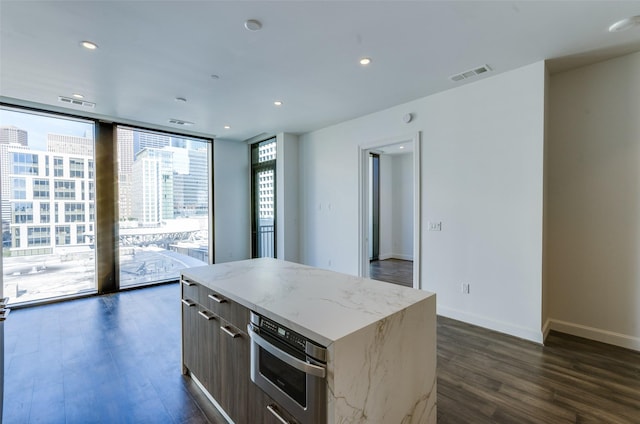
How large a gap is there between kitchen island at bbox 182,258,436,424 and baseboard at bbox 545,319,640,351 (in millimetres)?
2532

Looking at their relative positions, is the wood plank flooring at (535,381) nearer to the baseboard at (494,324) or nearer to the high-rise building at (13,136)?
the baseboard at (494,324)

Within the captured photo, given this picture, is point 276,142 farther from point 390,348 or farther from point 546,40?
point 390,348

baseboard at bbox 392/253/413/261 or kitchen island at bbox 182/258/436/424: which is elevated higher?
kitchen island at bbox 182/258/436/424

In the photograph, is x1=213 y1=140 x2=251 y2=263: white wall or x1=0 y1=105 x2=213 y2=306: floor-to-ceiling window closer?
x1=0 y1=105 x2=213 y2=306: floor-to-ceiling window

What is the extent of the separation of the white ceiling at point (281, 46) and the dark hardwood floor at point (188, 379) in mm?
2809

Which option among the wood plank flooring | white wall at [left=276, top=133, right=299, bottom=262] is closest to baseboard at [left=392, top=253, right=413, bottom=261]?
white wall at [left=276, top=133, right=299, bottom=262]

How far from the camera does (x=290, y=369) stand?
1346mm

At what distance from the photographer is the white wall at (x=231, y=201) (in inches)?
241

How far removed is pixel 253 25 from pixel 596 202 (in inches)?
144

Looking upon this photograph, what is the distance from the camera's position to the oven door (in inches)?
46.9

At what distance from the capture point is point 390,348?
53.4 inches

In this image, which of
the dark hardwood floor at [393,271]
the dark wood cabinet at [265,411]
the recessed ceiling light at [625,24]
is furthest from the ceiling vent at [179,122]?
the recessed ceiling light at [625,24]

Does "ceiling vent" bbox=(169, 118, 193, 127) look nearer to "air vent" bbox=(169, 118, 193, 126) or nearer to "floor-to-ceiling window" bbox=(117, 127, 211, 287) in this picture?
"air vent" bbox=(169, 118, 193, 126)

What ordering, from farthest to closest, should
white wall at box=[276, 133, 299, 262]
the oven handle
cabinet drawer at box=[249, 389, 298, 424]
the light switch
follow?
white wall at box=[276, 133, 299, 262] < the light switch < cabinet drawer at box=[249, 389, 298, 424] < the oven handle
